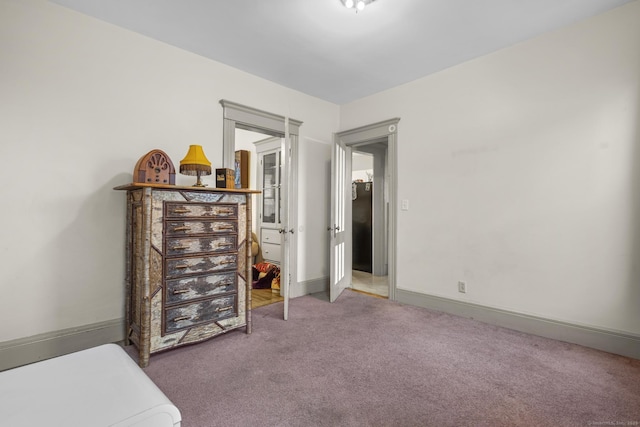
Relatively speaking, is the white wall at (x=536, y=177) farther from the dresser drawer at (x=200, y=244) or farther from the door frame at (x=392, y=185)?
the dresser drawer at (x=200, y=244)

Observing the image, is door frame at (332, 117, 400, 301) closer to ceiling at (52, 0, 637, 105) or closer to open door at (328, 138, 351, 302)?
open door at (328, 138, 351, 302)

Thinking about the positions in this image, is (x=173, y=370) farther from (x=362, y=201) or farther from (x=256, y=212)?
(x=362, y=201)

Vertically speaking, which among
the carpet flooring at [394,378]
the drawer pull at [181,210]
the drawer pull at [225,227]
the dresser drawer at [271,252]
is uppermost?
the drawer pull at [181,210]

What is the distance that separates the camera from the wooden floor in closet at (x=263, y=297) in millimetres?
3560

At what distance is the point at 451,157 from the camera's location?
3221 mm

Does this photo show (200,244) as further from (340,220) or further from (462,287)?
(462,287)

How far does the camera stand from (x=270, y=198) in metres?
5.06

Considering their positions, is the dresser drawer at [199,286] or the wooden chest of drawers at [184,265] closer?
the wooden chest of drawers at [184,265]

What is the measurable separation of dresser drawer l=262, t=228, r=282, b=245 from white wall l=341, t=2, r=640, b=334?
2182 millimetres

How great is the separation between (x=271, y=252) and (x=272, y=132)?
2.15 metres

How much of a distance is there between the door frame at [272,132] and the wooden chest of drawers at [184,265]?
0.65m

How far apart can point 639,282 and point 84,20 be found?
15.6 ft

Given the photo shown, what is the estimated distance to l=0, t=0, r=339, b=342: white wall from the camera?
210 centimetres

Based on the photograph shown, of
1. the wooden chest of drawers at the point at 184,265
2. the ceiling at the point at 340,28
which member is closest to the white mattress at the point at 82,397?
the wooden chest of drawers at the point at 184,265
